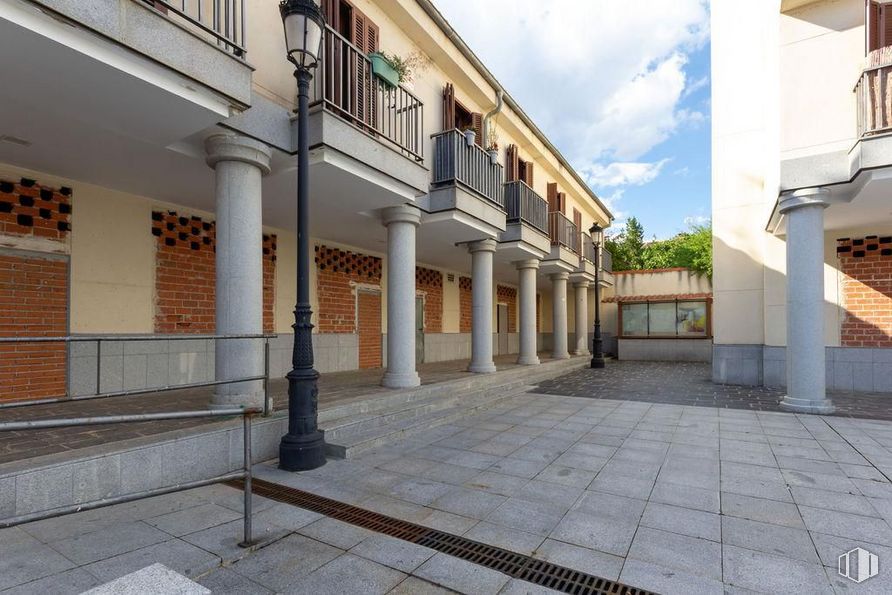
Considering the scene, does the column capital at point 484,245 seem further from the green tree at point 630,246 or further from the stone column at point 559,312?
the green tree at point 630,246

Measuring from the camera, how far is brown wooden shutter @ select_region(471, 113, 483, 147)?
10.8 m

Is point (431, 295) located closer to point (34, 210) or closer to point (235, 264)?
point (235, 264)

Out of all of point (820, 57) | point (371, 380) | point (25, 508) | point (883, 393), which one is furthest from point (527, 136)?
point (25, 508)

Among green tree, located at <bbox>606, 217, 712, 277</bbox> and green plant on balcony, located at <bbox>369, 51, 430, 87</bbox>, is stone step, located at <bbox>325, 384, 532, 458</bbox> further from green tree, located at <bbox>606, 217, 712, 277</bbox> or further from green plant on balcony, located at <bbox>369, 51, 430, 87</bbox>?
green tree, located at <bbox>606, 217, 712, 277</bbox>

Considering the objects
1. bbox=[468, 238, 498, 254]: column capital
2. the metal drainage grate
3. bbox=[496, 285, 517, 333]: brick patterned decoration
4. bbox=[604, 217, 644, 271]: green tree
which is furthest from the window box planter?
bbox=[604, 217, 644, 271]: green tree

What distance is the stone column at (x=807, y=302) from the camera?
7301 mm

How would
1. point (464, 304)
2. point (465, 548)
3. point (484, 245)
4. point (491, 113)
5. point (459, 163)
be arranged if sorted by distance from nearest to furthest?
1. point (465, 548)
2. point (459, 163)
3. point (484, 245)
4. point (491, 113)
5. point (464, 304)

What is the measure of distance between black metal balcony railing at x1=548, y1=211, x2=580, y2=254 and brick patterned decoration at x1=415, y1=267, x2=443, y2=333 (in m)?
3.88

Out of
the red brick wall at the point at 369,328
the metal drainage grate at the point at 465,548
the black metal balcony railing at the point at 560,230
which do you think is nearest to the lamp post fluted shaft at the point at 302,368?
the metal drainage grate at the point at 465,548

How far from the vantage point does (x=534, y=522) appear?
11.2 feet

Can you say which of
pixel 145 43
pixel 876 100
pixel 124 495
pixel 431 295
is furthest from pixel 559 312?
pixel 124 495

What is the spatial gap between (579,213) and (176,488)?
1906 cm

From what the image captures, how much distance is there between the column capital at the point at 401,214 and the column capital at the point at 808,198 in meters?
6.24

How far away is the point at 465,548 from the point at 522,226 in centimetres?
929
